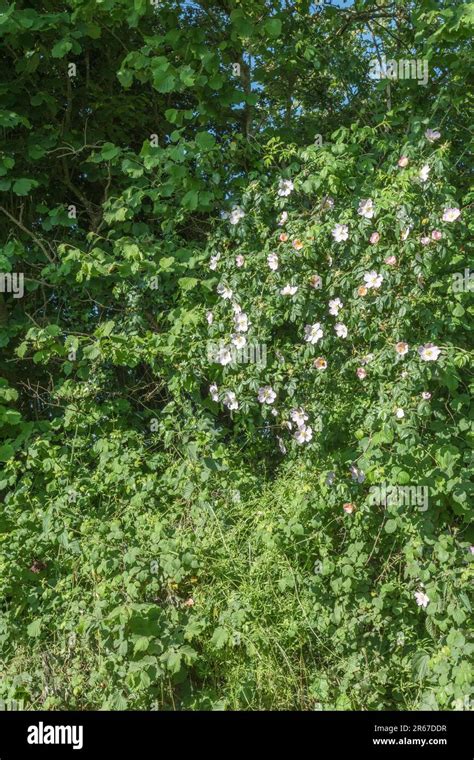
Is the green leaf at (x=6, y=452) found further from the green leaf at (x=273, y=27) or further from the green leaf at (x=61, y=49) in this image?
the green leaf at (x=273, y=27)

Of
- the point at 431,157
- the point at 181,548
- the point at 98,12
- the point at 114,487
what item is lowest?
the point at 181,548

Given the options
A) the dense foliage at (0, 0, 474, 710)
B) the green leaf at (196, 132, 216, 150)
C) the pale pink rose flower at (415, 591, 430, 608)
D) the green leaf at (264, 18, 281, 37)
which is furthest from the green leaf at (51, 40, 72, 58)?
the pale pink rose flower at (415, 591, 430, 608)

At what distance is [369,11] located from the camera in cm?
449

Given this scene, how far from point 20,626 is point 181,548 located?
93 centimetres

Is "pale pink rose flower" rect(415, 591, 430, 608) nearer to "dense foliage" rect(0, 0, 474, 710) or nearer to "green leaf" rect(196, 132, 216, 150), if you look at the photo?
"dense foliage" rect(0, 0, 474, 710)

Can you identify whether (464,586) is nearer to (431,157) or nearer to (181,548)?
(181,548)

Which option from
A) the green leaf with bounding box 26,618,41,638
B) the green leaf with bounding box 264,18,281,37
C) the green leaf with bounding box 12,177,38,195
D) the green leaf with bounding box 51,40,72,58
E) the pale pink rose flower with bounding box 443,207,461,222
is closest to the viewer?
the pale pink rose flower with bounding box 443,207,461,222

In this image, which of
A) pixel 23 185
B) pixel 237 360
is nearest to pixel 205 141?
pixel 23 185

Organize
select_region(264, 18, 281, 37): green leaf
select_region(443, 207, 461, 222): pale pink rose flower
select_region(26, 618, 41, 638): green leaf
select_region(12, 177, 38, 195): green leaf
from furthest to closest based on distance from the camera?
select_region(12, 177, 38, 195): green leaf, select_region(264, 18, 281, 37): green leaf, select_region(26, 618, 41, 638): green leaf, select_region(443, 207, 461, 222): pale pink rose flower

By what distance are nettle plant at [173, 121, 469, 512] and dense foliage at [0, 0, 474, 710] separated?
0.05 ft

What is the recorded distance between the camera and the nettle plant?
3221 mm

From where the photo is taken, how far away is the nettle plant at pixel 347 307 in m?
3.22
